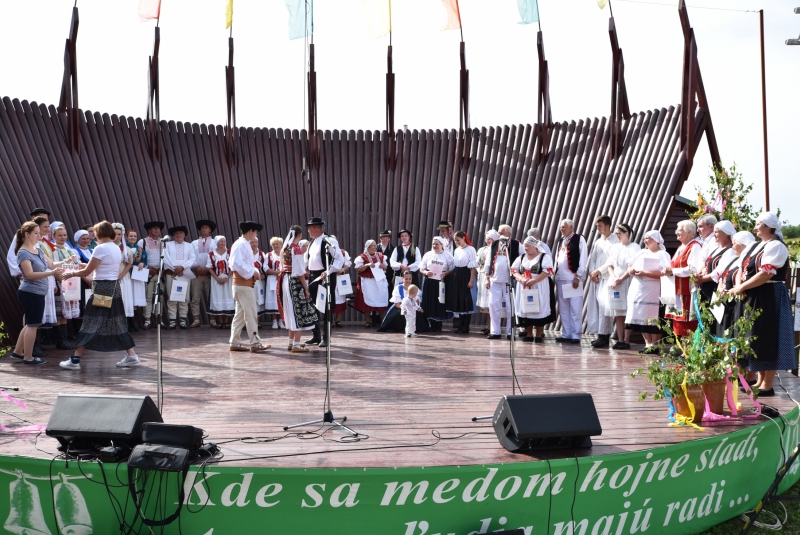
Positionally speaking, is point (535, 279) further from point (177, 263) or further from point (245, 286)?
point (177, 263)

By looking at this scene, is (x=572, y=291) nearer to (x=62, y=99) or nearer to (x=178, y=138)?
(x=178, y=138)

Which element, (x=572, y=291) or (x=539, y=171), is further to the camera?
(x=539, y=171)

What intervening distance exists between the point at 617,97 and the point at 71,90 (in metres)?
7.76

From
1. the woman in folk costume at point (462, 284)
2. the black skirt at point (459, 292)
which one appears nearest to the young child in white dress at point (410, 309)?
the black skirt at point (459, 292)

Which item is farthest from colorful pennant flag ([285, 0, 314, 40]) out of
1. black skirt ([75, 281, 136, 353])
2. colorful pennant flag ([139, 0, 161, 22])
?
black skirt ([75, 281, 136, 353])

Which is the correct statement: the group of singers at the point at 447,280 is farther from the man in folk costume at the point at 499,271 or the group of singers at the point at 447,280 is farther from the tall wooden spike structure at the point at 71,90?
the tall wooden spike structure at the point at 71,90

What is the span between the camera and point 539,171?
11.6m

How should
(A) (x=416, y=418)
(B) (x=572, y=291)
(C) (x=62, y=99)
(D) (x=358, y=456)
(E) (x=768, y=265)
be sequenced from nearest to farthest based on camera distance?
(D) (x=358, y=456) < (A) (x=416, y=418) < (E) (x=768, y=265) < (B) (x=572, y=291) < (C) (x=62, y=99)

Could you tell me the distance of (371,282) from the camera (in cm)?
1159

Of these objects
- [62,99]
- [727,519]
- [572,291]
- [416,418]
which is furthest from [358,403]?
[62,99]

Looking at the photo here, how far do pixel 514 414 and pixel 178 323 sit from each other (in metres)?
8.29

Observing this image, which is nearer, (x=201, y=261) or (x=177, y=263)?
(x=177, y=263)

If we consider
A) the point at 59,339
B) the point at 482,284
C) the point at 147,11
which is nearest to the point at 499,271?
the point at 482,284

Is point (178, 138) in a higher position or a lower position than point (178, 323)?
higher
